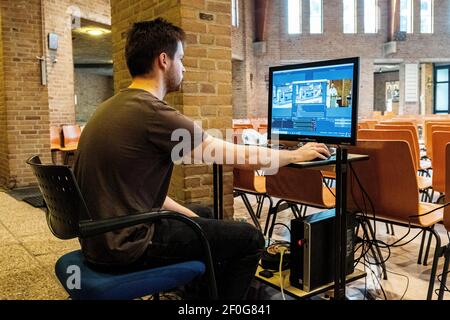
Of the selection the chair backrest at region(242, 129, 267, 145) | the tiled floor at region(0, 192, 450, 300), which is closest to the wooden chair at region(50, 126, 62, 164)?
the tiled floor at region(0, 192, 450, 300)

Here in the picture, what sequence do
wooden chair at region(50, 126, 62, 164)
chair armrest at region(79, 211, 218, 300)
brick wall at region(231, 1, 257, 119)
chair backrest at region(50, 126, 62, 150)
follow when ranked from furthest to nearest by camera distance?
brick wall at region(231, 1, 257, 119) < chair backrest at region(50, 126, 62, 150) < wooden chair at region(50, 126, 62, 164) < chair armrest at region(79, 211, 218, 300)

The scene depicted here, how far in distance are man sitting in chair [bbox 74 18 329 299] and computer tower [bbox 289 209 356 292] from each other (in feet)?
1.36

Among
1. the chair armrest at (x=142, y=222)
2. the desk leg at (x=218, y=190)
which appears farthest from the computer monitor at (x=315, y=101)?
the chair armrest at (x=142, y=222)

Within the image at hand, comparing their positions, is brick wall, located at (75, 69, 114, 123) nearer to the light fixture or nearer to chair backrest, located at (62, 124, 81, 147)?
the light fixture

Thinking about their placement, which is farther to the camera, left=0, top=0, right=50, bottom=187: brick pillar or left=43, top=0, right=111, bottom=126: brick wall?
left=43, top=0, right=111, bottom=126: brick wall

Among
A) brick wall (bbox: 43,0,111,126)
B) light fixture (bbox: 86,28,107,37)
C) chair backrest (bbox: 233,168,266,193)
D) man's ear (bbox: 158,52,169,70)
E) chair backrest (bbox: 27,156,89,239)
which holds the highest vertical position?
light fixture (bbox: 86,28,107,37)

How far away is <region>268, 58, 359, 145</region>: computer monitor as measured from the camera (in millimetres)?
1960

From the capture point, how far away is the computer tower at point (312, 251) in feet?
6.67

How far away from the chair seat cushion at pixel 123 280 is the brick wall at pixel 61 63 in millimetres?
5780

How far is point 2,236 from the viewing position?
3.65m

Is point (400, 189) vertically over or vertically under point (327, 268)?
over

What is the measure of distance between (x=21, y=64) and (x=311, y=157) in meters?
5.38
